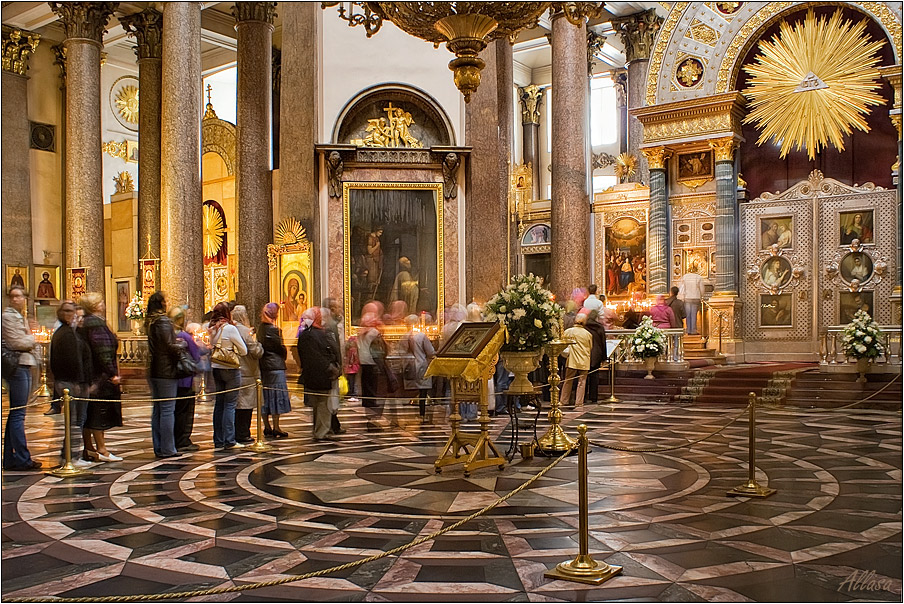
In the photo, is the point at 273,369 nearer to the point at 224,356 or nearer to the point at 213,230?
the point at 224,356

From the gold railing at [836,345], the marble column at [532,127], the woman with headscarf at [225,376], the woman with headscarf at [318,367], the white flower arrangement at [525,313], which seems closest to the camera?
the white flower arrangement at [525,313]

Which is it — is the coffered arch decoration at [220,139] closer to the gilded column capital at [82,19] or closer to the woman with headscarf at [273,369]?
the gilded column capital at [82,19]

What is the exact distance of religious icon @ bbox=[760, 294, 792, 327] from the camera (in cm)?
1834

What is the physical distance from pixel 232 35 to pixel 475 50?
71.2ft

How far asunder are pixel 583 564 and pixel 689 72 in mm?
15783

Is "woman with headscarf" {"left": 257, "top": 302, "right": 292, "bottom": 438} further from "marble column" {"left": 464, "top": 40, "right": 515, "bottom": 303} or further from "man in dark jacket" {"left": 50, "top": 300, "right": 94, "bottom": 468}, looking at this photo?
"marble column" {"left": 464, "top": 40, "right": 515, "bottom": 303}

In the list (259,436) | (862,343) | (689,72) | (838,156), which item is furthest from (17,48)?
(862,343)

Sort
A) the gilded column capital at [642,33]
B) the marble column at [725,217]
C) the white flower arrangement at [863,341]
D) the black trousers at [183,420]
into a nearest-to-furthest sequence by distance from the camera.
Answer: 1. the black trousers at [183,420]
2. the white flower arrangement at [863,341]
3. the marble column at [725,217]
4. the gilded column capital at [642,33]

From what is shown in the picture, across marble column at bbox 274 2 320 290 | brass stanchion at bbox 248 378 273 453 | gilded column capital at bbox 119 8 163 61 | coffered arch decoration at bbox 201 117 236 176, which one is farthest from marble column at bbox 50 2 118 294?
brass stanchion at bbox 248 378 273 453

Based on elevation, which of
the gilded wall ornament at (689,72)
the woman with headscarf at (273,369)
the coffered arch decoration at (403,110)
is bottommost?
the woman with headscarf at (273,369)

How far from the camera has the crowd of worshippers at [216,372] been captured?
29.4 ft

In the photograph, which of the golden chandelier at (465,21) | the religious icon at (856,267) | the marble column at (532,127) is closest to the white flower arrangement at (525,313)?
the golden chandelier at (465,21)

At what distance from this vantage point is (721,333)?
18.4 metres

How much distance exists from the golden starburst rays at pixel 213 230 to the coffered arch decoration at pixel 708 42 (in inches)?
572
